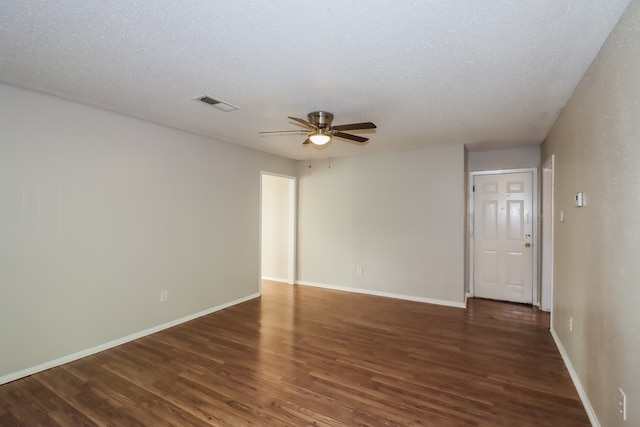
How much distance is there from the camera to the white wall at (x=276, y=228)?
20.7ft

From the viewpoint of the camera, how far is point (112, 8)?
1612mm

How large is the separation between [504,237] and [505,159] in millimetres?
1268

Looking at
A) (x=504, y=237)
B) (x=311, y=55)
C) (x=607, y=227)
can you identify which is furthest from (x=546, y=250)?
(x=311, y=55)

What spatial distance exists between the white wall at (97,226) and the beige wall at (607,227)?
13.4 feet

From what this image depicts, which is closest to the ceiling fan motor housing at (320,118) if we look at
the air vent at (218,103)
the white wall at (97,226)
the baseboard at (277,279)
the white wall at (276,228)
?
the air vent at (218,103)

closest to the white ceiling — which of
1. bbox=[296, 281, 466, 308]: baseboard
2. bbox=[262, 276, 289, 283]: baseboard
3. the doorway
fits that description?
bbox=[296, 281, 466, 308]: baseboard

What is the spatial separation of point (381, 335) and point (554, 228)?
90.2 inches

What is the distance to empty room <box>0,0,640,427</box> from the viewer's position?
5.71 ft

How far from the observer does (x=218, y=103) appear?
3002mm

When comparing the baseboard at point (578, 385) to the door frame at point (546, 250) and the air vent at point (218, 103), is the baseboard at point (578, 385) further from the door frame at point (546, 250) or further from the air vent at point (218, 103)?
the air vent at point (218, 103)

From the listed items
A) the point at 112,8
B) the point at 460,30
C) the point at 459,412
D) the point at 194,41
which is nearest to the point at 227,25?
the point at 194,41

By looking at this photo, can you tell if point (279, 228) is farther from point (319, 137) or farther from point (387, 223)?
point (319, 137)

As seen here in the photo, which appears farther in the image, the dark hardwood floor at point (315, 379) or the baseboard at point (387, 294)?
the baseboard at point (387, 294)

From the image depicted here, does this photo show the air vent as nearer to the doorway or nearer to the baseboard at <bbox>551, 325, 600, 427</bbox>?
the doorway
